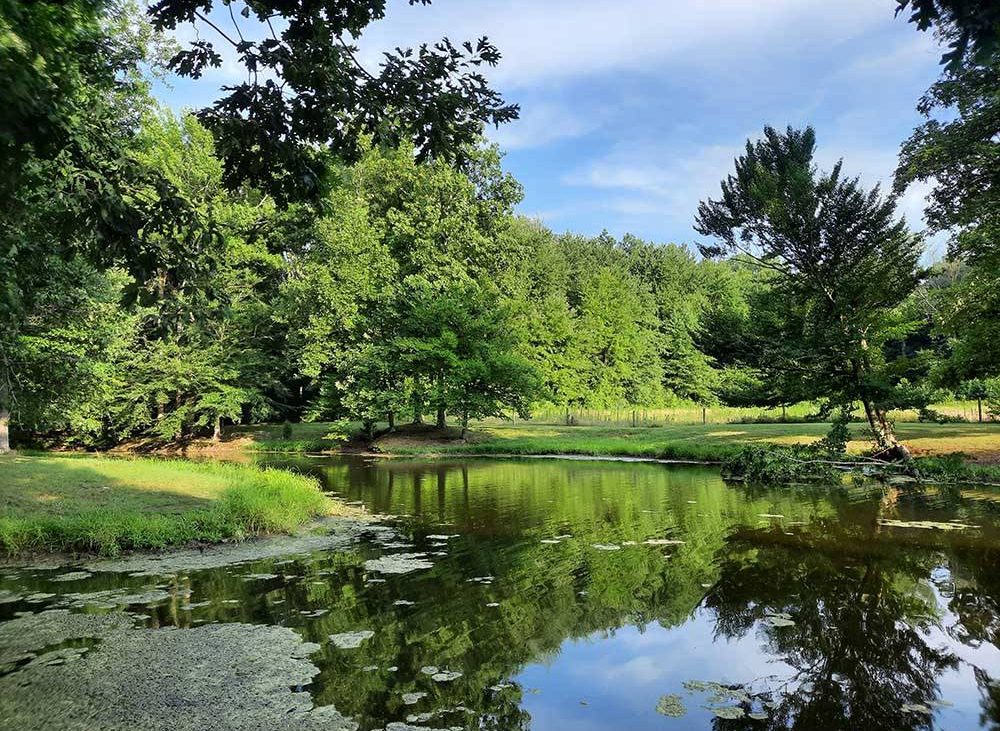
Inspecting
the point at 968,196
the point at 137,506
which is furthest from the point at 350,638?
the point at 968,196

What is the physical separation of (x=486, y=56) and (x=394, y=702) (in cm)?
530

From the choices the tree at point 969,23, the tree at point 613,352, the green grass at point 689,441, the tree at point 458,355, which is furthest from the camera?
the tree at point 613,352

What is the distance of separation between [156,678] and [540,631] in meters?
3.59

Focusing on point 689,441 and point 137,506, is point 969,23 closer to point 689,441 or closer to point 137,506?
point 137,506

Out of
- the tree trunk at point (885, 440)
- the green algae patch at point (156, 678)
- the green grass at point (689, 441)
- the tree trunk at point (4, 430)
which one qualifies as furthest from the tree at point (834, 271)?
the tree trunk at point (4, 430)

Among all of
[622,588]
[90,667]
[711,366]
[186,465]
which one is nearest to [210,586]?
[90,667]

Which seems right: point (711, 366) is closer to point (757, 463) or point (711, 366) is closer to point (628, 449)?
point (628, 449)

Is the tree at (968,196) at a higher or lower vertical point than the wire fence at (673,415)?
higher

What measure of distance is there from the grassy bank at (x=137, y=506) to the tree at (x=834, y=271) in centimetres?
1500

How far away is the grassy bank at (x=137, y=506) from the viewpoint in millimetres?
9812

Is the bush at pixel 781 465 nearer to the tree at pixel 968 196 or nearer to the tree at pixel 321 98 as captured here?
the tree at pixel 968 196

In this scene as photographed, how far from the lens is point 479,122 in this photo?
5.79m

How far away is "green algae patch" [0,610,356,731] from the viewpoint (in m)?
4.53

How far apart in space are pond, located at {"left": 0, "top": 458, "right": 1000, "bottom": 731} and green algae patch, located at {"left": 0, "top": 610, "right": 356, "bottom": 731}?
24 mm
